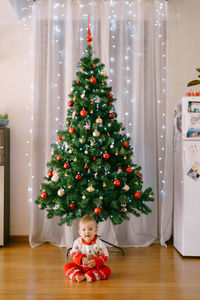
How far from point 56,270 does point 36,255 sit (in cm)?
51

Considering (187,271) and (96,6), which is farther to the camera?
(96,6)

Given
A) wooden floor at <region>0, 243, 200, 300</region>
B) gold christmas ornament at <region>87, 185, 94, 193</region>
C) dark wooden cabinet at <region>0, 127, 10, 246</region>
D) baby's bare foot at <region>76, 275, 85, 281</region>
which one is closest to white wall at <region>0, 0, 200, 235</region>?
dark wooden cabinet at <region>0, 127, 10, 246</region>

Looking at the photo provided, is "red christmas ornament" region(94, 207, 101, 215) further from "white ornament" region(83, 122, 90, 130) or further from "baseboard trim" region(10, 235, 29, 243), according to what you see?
"baseboard trim" region(10, 235, 29, 243)

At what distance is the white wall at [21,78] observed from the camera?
387 centimetres

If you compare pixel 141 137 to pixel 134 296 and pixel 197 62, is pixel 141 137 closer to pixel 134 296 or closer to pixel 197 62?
pixel 197 62

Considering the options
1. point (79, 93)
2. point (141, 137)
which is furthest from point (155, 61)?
point (79, 93)

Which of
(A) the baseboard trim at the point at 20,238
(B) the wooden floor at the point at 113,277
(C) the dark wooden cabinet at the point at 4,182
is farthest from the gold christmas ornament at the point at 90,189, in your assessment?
(A) the baseboard trim at the point at 20,238

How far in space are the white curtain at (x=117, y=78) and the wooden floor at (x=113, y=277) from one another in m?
0.35

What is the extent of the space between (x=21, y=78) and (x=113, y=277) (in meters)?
2.45

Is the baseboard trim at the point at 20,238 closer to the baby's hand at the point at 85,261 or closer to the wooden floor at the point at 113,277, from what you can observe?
the wooden floor at the point at 113,277

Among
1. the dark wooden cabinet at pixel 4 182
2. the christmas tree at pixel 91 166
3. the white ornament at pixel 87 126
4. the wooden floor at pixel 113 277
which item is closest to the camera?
the wooden floor at pixel 113 277

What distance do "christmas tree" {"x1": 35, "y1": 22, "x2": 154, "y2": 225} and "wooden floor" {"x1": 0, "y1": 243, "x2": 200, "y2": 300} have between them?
0.45 m

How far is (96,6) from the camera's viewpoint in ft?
12.2

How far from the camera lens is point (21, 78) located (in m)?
3.87
